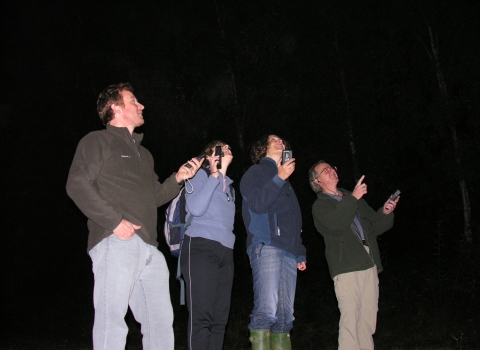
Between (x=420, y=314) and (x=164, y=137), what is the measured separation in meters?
8.38

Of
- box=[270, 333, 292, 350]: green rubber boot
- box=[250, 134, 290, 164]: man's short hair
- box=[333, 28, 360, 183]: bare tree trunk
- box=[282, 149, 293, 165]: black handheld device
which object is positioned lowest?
box=[270, 333, 292, 350]: green rubber boot

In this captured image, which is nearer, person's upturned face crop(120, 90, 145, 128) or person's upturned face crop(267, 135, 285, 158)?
person's upturned face crop(120, 90, 145, 128)

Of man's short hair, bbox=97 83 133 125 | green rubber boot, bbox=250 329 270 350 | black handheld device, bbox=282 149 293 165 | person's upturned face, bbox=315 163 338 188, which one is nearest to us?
man's short hair, bbox=97 83 133 125

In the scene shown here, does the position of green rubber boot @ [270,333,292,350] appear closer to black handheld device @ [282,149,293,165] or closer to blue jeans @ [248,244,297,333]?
blue jeans @ [248,244,297,333]

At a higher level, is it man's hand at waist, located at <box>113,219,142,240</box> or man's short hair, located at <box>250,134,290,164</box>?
man's short hair, located at <box>250,134,290,164</box>

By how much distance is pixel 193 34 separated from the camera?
546 inches

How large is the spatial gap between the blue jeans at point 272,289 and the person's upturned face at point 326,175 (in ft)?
3.78

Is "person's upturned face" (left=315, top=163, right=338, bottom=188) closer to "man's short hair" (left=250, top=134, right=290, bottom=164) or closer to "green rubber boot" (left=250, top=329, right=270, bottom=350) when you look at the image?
"man's short hair" (left=250, top=134, right=290, bottom=164)

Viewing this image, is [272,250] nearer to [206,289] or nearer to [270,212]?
[270,212]

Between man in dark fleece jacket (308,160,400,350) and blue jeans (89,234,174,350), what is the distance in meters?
1.90

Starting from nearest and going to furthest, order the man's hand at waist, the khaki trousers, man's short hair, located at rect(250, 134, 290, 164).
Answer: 1. the man's hand at waist
2. the khaki trousers
3. man's short hair, located at rect(250, 134, 290, 164)

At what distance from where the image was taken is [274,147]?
4.93 m

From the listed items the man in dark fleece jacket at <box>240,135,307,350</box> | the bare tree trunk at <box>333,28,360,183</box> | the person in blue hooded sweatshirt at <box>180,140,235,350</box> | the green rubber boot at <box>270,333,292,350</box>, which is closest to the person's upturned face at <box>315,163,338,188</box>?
the man in dark fleece jacket at <box>240,135,307,350</box>

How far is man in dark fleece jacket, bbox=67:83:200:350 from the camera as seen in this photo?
3.17m
